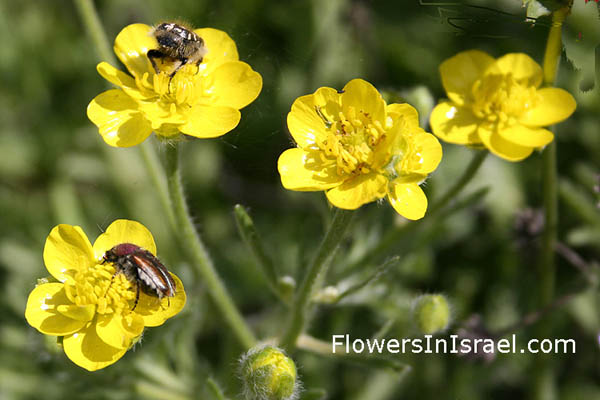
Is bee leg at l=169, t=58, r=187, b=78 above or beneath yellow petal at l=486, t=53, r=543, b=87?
beneath

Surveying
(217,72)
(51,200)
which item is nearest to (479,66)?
(217,72)

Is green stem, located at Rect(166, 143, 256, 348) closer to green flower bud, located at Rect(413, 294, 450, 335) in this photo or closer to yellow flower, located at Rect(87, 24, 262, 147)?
yellow flower, located at Rect(87, 24, 262, 147)

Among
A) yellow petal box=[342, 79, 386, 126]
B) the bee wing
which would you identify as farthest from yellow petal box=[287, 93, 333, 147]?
the bee wing

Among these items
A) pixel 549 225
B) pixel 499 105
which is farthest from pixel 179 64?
pixel 549 225

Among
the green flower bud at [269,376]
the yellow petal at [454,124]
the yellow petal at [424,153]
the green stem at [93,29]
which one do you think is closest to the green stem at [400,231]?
the yellow petal at [454,124]

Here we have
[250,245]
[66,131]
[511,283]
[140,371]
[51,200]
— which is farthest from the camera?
[66,131]

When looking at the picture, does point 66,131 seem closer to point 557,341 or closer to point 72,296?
point 72,296

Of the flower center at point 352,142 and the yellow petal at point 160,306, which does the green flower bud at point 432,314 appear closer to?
the flower center at point 352,142
